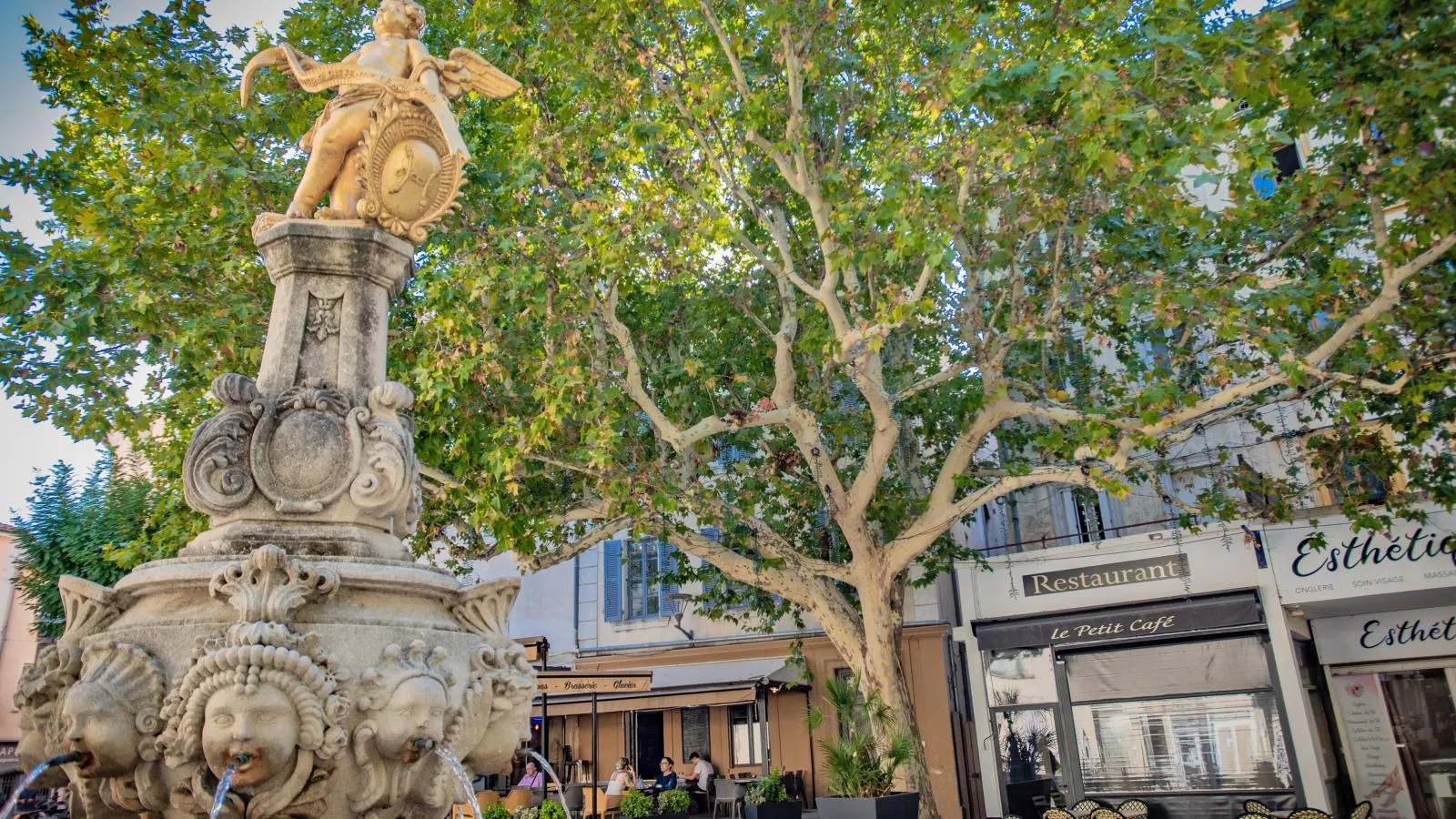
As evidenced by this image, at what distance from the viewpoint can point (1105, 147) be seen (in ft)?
25.8

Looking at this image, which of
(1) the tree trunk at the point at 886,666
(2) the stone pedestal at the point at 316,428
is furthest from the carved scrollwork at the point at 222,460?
(1) the tree trunk at the point at 886,666

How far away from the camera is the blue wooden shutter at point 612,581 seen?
65.0ft

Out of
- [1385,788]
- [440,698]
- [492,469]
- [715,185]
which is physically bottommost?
[1385,788]

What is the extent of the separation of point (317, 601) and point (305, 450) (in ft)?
2.75

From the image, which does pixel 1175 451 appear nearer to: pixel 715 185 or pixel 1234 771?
pixel 1234 771

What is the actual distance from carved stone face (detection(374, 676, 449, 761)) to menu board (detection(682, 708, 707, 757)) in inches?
620

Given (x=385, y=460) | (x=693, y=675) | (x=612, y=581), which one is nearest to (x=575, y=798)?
(x=693, y=675)

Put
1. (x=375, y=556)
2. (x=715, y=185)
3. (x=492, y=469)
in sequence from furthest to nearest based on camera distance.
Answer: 1. (x=715, y=185)
2. (x=492, y=469)
3. (x=375, y=556)

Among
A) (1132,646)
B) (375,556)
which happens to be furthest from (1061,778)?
(375,556)

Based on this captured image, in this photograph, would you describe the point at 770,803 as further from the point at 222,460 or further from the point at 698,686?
the point at 222,460

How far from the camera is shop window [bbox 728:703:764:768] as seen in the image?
1802cm

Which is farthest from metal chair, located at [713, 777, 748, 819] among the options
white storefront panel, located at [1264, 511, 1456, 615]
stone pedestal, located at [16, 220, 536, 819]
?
stone pedestal, located at [16, 220, 536, 819]

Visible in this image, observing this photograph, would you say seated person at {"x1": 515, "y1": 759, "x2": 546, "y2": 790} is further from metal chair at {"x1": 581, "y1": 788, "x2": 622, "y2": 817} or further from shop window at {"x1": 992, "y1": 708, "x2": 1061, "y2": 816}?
shop window at {"x1": 992, "y1": 708, "x2": 1061, "y2": 816}

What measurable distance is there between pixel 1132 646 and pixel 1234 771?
209 centimetres
